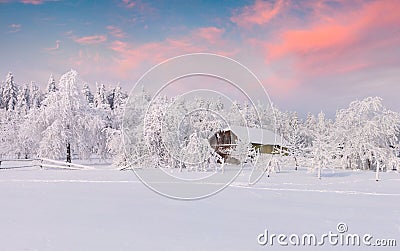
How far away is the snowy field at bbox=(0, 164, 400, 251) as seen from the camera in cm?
548

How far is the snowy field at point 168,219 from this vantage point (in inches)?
216

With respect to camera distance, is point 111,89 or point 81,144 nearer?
point 81,144

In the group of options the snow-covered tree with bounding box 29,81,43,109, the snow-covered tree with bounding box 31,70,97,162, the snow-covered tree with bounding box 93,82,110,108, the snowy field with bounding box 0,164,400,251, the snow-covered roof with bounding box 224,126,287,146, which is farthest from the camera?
the snow-covered tree with bounding box 29,81,43,109

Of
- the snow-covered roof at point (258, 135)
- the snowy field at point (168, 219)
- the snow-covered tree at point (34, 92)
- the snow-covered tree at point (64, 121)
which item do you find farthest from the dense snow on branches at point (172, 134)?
the snow-covered tree at point (34, 92)

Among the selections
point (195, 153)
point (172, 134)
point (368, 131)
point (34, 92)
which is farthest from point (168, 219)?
point (34, 92)

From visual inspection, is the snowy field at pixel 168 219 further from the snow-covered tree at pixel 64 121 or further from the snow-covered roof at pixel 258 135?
the snow-covered tree at pixel 64 121

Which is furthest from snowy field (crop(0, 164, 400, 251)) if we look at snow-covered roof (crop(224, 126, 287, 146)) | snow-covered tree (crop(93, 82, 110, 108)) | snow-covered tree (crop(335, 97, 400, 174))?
snow-covered tree (crop(93, 82, 110, 108))

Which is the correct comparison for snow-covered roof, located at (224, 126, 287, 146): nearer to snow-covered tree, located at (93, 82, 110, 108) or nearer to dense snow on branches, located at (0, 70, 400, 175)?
dense snow on branches, located at (0, 70, 400, 175)

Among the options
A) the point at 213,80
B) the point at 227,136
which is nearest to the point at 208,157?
the point at 227,136

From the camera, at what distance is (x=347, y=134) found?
2722cm

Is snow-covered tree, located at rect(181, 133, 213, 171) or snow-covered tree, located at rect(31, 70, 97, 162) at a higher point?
snow-covered tree, located at rect(31, 70, 97, 162)

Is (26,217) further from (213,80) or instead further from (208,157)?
(208,157)

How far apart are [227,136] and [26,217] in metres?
25.3

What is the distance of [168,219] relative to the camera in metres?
7.19
